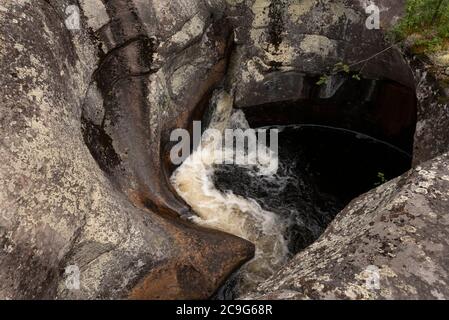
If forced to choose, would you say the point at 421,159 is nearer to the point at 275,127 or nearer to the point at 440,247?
the point at 440,247

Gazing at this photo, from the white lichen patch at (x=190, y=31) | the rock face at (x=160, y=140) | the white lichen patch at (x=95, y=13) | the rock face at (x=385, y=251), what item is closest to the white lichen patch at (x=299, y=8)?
the rock face at (x=160, y=140)

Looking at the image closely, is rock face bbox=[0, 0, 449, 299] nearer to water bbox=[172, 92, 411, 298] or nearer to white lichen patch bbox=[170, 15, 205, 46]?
white lichen patch bbox=[170, 15, 205, 46]

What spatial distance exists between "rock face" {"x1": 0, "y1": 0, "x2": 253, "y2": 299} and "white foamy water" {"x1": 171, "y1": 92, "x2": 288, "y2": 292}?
0.70 m

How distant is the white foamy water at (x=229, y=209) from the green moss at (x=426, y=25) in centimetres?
497

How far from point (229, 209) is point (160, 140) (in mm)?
2522

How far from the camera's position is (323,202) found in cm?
1171

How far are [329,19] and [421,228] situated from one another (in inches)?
316

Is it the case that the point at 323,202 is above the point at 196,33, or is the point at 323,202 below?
below

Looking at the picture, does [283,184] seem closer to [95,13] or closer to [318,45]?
[318,45]

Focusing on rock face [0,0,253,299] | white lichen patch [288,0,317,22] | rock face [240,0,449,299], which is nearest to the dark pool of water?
rock face [0,0,253,299]

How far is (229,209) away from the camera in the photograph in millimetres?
11031

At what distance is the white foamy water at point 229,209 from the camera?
9.77m
